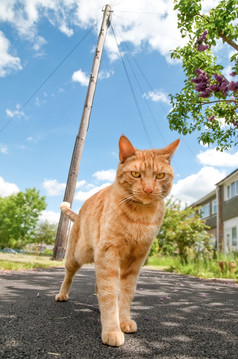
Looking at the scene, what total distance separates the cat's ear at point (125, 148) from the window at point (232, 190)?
19.2 metres

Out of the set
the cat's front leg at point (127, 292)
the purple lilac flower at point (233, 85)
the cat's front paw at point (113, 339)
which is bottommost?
the cat's front paw at point (113, 339)

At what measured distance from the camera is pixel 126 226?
2.19 meters

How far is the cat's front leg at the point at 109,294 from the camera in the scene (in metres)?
1.86

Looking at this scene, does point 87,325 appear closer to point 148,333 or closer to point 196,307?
point 148,333

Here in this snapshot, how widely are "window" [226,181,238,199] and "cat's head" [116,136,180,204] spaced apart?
19062mm

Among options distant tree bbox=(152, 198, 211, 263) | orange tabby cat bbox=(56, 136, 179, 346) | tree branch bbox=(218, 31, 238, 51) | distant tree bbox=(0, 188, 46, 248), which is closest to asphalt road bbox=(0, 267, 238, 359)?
orange tabby cat bbox=(56, 136, 179, 346)

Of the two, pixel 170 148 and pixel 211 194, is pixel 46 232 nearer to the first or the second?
pixel 211 194

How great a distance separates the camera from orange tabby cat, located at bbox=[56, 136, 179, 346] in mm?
2076

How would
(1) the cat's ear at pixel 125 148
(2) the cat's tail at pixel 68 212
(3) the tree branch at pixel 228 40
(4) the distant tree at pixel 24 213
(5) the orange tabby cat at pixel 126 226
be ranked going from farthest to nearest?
1. (4) the distant tree at pixel 24 213
2. (3) the tree branch at pixel 228 40
3. (2) the cat's tail at pixel 68 212
4. (1) the cat's ear at pixel 125 148
5. (5) the orange tabby cat at pixel 126 226

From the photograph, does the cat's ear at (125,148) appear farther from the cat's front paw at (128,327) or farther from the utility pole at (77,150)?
the utility pole at (77,150)

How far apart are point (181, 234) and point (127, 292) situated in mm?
12261

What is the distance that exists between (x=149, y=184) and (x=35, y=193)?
3286 centimetres

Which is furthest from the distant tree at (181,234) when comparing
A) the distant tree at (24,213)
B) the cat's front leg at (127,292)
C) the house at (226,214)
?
the distant tree at (24,213)

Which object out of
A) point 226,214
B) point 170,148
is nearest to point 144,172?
point 170,148
